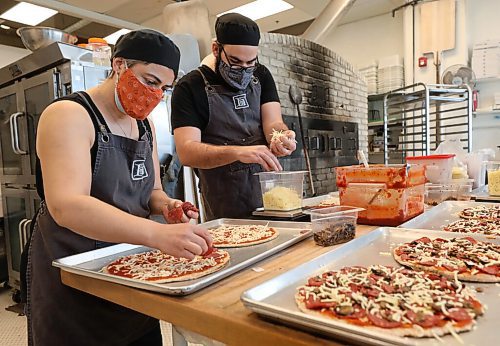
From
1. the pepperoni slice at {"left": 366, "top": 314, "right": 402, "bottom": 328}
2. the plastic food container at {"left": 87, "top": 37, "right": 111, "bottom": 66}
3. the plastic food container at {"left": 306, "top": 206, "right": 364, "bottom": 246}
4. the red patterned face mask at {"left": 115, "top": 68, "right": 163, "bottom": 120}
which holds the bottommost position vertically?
the pepperoni slice at {"left": 366, "top": 314, "right": 402, "bottom": 328}

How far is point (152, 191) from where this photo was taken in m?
1.43

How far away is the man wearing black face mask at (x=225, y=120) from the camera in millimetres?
1776

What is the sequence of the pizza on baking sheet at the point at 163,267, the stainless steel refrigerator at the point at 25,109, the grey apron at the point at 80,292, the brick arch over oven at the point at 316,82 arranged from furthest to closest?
the brick arch over oven at the point at 316,82
the stainless steel refrigerator at the point at 25,109
the grey apron at the point at 80,292
the pizza on baking sheet at the point at 163,267

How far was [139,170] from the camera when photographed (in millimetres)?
1314

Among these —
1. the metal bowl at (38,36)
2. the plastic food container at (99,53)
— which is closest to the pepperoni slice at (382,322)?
the plastic food container at (99,53)

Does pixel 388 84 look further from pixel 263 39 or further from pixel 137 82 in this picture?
pixel 137 82

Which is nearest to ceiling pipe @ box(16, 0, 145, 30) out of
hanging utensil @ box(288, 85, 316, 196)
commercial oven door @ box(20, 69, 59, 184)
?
commercial oven door @ box(20, 69, 59, 184)

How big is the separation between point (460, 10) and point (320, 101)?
275cm

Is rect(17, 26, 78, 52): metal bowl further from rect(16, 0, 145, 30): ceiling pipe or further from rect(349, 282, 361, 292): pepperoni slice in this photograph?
rect(349, 282, 361, 292): pepperoni slice

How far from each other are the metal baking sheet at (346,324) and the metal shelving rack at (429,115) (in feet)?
14.3

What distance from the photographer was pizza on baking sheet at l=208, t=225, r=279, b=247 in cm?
123

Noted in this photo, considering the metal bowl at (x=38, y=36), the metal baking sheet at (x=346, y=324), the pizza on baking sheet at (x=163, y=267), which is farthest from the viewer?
the metal bowl at (x=38, y=36)

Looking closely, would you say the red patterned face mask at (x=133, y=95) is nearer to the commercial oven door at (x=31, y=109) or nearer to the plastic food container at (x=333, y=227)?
the plastic food container at (x=333, y=227)

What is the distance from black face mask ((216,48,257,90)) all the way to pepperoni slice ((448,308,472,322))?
1.48 m
